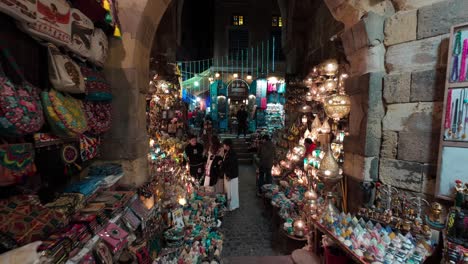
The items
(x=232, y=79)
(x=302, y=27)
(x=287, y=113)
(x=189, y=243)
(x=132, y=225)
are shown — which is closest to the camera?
(x=132, y=225)

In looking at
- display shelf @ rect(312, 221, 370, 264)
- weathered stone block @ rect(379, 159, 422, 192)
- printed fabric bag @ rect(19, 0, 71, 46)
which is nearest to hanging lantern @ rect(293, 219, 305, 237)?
display shelf @ rect(312, 221, 370, 264)

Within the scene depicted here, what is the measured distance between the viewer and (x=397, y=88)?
2.28 meters

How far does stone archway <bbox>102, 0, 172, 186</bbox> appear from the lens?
2490 millimetres

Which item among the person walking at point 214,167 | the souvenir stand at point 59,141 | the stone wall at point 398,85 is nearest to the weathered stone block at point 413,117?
the stone wall at point 398,85

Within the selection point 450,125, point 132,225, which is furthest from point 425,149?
point 132,225

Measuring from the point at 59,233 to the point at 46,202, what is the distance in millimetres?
408

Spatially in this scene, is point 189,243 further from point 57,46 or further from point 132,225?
point 57,46

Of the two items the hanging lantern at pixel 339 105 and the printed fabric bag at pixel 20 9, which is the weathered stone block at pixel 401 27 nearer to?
the hanging lantern at pixel 339 105

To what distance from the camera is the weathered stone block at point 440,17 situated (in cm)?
188

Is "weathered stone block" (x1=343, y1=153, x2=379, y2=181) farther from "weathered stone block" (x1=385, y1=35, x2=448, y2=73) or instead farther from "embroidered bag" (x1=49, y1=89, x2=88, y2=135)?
"embroidered bag" (x1=49, y1=89, x2=88, y2=135)

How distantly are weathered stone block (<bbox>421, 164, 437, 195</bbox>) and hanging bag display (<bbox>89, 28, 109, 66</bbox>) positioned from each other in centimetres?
352

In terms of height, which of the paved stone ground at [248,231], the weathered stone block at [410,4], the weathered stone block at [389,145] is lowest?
the paved stone ground at [248,231]

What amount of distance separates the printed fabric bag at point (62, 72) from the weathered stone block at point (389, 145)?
3162 millimetres

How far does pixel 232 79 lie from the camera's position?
16.7 m
